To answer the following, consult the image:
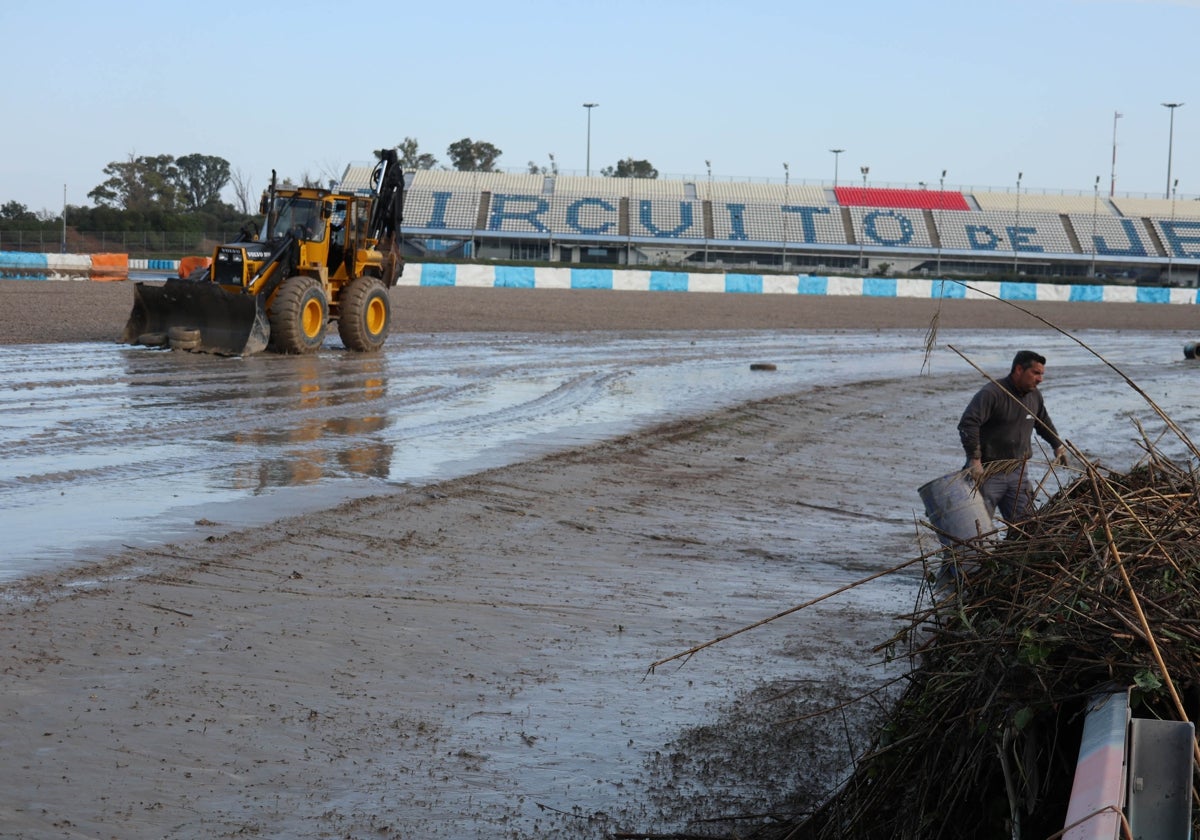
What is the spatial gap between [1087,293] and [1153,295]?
8.86ft

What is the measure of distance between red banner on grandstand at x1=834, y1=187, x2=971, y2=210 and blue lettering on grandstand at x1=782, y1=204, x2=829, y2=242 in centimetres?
330

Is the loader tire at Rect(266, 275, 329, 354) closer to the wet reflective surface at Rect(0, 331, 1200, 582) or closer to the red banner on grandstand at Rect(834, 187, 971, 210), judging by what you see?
the wet reflective surface at Rect(0, 331, 1200, 582)

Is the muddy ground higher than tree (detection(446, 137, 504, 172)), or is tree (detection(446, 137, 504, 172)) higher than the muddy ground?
tree (detection(446, 137, 504, 172))

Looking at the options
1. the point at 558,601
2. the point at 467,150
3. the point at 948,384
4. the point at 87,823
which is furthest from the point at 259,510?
the point at 467,150

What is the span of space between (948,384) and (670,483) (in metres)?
11.0

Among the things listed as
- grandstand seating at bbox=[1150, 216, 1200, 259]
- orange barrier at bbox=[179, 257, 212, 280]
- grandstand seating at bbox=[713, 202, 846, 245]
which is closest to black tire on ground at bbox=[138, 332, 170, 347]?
orange barrier at bbox=[179, 257, 212, 280]

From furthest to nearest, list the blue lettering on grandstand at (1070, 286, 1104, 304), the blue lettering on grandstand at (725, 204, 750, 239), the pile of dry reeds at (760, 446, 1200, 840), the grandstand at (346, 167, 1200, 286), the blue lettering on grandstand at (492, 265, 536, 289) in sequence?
1. the blue lettering on grandstand at (725, 204, 750, 239)
2. the grandstand at (346, 167, 1200, 286)
3. the blue lettering on grandstand at (1070, 286, 1104, 304)
4. the blue lettering on grandstand at (492, 265, 536, 289)
5. the pile of dry reeds at (760, 446, 1200, 840)

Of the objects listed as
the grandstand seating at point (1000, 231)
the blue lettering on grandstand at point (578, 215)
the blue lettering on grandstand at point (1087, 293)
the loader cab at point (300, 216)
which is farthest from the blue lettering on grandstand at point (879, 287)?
the loader cab at point (300, 216)

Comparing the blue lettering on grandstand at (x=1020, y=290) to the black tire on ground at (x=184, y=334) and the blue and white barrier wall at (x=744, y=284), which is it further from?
the black tire on ground at (x=184, y=334)

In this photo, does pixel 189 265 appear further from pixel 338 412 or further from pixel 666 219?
pixel 666 219

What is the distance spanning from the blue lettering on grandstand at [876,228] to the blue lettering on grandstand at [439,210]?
25807 mm

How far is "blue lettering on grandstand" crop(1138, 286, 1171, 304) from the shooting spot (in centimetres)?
5625

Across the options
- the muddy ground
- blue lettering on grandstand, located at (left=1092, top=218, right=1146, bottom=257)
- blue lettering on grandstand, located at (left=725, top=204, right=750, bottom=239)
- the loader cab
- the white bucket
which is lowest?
the muddy ground

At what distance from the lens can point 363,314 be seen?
20484 millimetres
